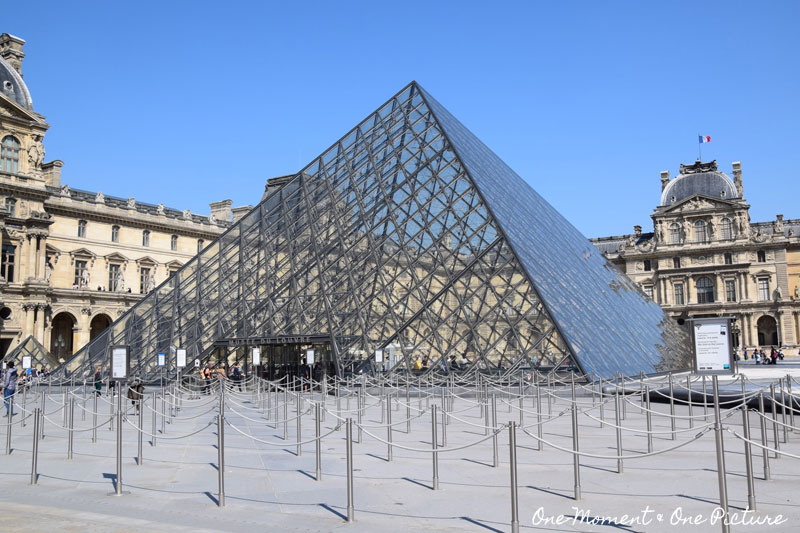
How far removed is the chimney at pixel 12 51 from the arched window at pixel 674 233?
2406 inches

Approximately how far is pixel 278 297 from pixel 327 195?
15.6 feet

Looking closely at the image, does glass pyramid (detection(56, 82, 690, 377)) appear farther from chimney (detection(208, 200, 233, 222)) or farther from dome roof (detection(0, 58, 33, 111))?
chimney (detection(208, 200, 233, 222))

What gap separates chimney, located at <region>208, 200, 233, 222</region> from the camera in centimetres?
6606

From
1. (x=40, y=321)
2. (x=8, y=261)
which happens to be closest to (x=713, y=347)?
(x=40, y=321)

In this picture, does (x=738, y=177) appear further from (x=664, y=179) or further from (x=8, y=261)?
(x=8, y=261)

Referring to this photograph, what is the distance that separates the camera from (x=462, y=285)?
Result: 21.1 m

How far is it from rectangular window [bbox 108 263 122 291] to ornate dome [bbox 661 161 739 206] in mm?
55172

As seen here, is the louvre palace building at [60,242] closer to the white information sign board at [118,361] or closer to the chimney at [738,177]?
the white information sign board at [118,361]

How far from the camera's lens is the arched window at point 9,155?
44.2 m

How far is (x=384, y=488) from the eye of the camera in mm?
7793

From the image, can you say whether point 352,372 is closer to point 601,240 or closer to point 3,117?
point 3,117

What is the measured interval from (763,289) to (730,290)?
3.00 metres

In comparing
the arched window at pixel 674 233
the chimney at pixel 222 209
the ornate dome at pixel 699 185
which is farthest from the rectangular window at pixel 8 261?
the ornate dome at pixel 699 185

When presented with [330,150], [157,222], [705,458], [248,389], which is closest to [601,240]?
[157,222]
